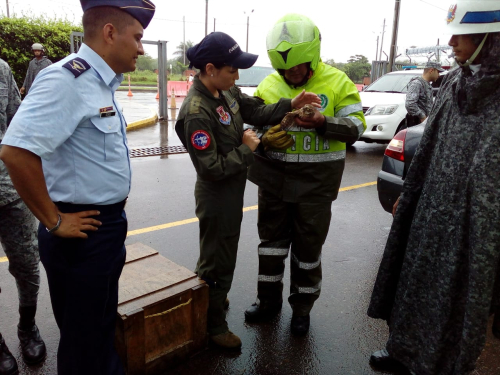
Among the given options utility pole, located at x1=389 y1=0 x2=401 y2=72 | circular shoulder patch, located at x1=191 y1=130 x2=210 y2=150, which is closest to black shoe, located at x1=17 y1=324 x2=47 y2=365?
circular shoulder patch, located at x1=191 y1=130 x2=210 y2=150

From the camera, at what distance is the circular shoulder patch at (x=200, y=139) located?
7.20 ft

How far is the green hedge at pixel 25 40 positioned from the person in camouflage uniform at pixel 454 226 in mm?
13477

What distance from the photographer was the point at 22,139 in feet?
4.86

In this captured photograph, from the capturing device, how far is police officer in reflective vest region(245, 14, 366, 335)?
97.6 inches

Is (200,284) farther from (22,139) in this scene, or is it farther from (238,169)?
(22,139)

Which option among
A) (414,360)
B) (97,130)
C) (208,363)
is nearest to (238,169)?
(97,130)

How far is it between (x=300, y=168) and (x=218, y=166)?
638mm

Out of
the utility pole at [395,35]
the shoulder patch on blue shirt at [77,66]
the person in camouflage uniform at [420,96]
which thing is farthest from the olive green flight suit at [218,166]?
the utility pole at [395,35]

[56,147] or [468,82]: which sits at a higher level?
[468,82]

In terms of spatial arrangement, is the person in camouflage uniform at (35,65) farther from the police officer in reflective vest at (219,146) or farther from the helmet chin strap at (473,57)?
the helmet chin strap at (473,57)

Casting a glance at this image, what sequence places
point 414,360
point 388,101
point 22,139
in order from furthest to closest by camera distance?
point 388,101 < point 414,360 < point 22,139

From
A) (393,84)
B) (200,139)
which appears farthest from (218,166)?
(393,84)

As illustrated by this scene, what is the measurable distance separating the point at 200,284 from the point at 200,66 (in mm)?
1191

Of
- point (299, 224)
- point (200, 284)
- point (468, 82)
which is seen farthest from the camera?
point (299, 224)
